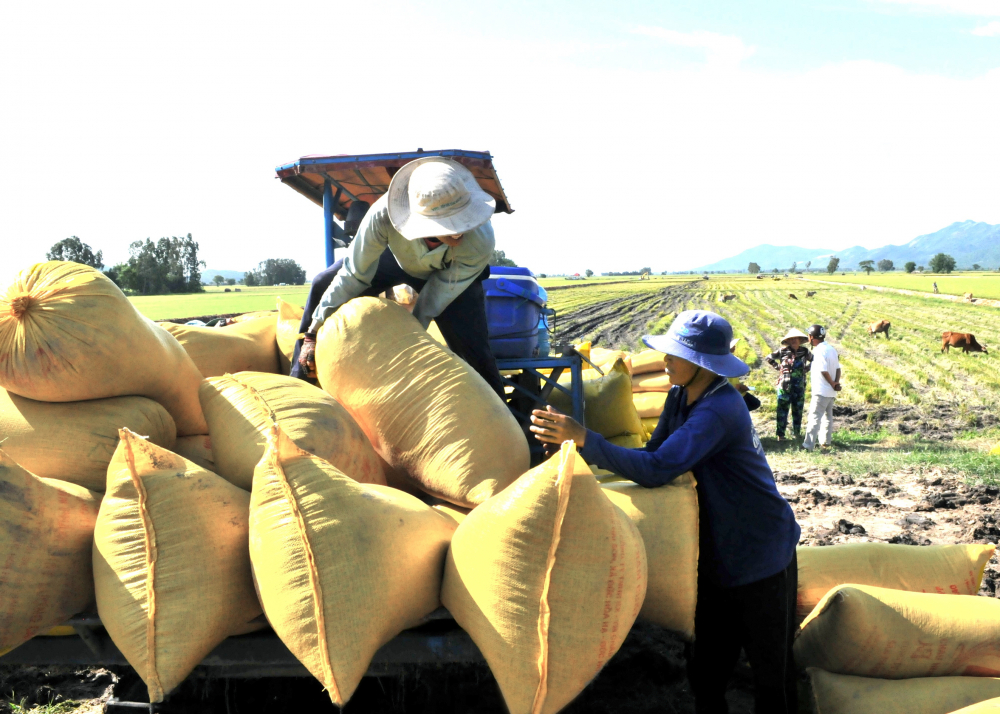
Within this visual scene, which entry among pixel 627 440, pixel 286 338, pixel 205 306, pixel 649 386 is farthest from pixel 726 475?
pixel 205 306

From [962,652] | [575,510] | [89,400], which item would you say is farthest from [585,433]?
[89,400]

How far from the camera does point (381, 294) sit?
297cm

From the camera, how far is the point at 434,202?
240 centimetres

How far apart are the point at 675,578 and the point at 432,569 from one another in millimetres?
769

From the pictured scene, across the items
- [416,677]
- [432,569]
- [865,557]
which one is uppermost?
[432,569]

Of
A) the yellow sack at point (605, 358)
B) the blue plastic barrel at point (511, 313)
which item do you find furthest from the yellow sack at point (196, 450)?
the yellow sack at point (605, 358)

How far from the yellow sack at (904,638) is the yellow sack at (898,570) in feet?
0.98

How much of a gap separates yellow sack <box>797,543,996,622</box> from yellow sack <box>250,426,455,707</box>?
1.53 m

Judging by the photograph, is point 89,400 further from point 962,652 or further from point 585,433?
point 962,652

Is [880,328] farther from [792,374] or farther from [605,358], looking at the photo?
[605,358]

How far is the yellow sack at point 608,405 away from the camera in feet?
12.8

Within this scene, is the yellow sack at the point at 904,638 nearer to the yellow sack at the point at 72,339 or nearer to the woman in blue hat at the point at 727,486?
the woman in blue hat at the point at 727,486

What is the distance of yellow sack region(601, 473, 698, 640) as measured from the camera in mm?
2031

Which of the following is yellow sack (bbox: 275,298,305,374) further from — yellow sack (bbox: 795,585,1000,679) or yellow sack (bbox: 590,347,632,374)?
yellow sack (bbox: 795,585,1000,679)
